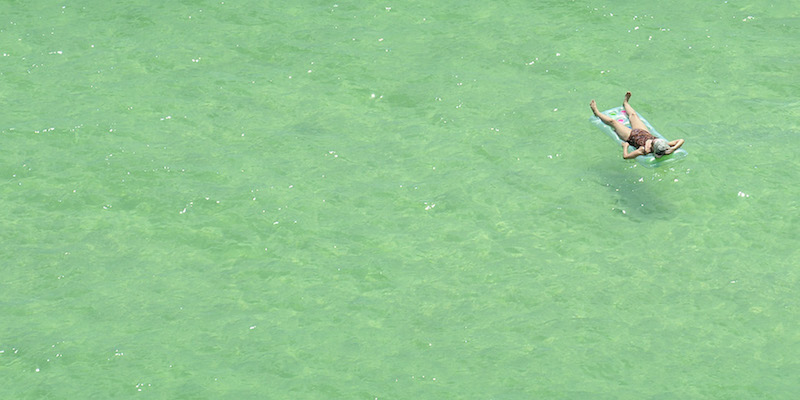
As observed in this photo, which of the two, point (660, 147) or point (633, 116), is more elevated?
point (660, 147)

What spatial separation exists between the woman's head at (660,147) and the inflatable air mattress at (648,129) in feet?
0.63

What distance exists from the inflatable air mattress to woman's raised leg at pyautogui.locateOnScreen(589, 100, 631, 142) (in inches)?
2.5

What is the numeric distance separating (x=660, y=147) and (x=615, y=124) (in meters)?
1.03

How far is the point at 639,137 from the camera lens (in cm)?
1122

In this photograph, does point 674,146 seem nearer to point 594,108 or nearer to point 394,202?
point 594,108

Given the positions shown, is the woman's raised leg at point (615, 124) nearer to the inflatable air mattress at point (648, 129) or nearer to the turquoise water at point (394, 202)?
the inflatable air mattress at point (648, 129)

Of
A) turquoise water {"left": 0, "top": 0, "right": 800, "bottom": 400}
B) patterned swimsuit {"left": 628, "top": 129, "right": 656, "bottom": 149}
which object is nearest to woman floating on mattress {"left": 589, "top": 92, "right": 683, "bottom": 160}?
patterned swimsuit {"left": 628, "top": 129, "right": 656, "bottom": 149}

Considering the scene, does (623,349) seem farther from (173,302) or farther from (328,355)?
(173,302)

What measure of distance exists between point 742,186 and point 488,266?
314 centimetres

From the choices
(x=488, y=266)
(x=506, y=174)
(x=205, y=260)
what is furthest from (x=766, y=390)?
(x=205, y=260)

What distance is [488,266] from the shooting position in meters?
10.6

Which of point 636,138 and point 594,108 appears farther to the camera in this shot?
point 594,108

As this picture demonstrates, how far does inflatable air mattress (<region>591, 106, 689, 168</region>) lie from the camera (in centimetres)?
1104

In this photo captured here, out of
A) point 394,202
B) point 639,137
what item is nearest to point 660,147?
point 639,137
